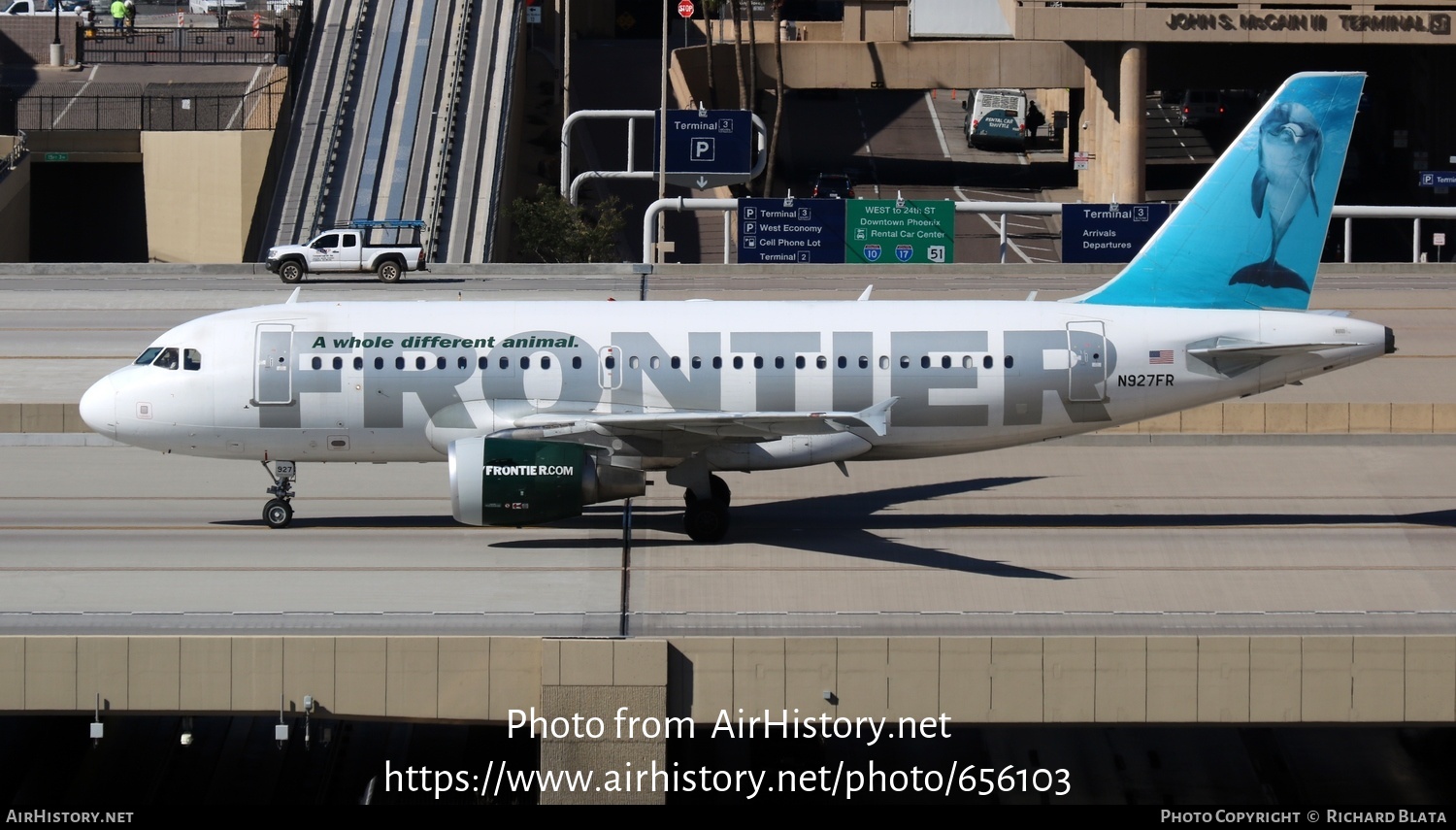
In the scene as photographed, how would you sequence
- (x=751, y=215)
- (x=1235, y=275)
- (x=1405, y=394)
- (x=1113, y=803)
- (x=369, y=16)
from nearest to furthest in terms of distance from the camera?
1. (x=1113, y=803)
2. (x=1235, y=275)
3. (x=1405, y=394)
4. (x=751, y=215)
5. (x=369, y=16)

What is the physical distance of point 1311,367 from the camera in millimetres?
31453

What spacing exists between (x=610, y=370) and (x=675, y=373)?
1.13 m

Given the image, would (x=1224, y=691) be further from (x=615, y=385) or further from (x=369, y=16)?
(x=369, y=16)

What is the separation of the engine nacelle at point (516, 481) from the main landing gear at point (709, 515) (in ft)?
7.56

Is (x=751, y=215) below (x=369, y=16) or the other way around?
below

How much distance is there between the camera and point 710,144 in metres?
67.0

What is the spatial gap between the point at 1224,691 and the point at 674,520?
40.3 feet

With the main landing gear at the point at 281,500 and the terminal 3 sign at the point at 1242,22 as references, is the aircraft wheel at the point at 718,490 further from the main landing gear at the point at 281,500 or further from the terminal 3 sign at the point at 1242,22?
the terminal 3 sign at the point at 1242,22

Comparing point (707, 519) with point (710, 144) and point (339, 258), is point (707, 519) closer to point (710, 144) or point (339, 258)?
point (339, 258)

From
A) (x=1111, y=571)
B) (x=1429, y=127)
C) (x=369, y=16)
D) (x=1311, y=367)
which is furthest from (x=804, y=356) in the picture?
(x=1429, y=127)

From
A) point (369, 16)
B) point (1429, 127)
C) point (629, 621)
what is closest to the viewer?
point (629, 621)

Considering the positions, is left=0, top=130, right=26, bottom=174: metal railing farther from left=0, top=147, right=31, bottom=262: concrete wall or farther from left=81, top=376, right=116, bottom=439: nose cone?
left=81, top=376, right=116, bottom=439: nose cone

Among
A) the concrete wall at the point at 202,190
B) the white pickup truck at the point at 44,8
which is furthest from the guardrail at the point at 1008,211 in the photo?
the white pickup truck at the point at 44,8

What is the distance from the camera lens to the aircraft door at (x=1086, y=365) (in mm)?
31312
